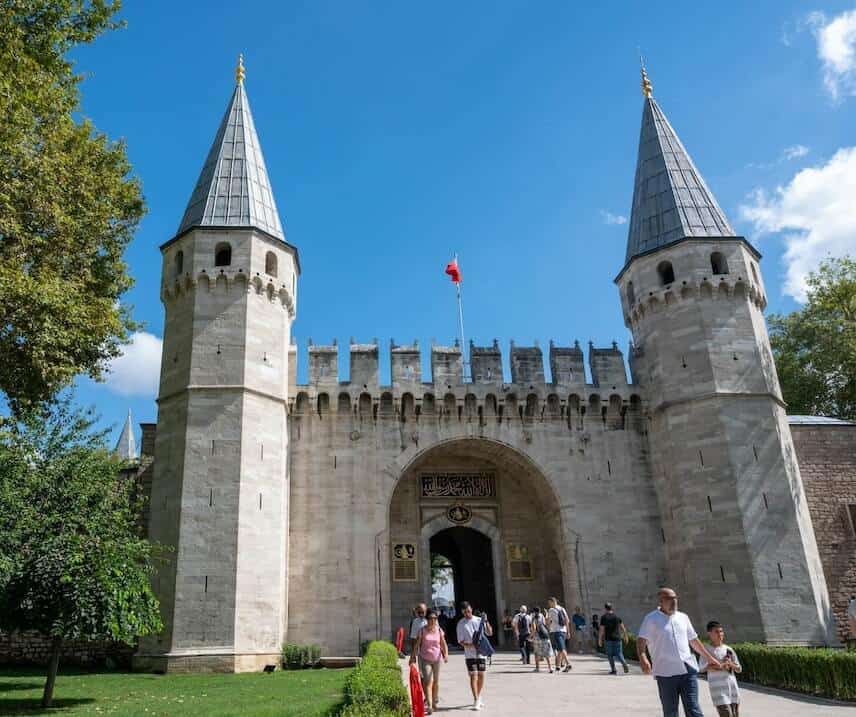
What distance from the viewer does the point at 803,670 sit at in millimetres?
11898

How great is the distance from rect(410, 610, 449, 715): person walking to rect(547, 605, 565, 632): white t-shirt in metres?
5.48

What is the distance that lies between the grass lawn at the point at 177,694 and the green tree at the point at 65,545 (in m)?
0.98

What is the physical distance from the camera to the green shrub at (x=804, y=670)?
10.9 metres

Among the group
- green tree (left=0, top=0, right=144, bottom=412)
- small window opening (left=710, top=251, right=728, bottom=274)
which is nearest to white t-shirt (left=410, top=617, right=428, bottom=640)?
green tree (left=0, top=0, right=144, bottom=412)

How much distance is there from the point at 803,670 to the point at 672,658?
6651 mm

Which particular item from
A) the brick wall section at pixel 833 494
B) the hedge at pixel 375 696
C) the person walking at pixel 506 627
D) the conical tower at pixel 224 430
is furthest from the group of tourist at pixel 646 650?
the brick wall section at pixel 833 494

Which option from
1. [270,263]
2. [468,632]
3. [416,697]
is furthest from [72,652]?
[416,697]

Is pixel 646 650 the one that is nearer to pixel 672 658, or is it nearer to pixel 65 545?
pixel 672 658

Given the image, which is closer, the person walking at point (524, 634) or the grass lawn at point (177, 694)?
the grass lawn at point (177, 694)

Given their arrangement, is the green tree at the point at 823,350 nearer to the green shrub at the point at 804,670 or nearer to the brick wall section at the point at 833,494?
the brick wall section at the point at 833,494

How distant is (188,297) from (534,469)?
11.5 metres

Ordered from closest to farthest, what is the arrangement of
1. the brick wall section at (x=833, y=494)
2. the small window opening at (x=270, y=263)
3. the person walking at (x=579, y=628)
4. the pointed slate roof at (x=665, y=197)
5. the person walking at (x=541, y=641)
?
the person walking at (x=541, y=641) < the person walking at (x=579, y=628) < the brick wall section at (x=833, y=494) < the small window opening at (x=270, y=263) < the pointed slate roof at (x=665, y=197)

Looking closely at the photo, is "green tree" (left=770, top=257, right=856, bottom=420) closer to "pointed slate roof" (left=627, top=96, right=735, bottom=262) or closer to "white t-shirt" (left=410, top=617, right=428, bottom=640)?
"pointed slate roof" (left=627, top=96, right=735, bottom=262)

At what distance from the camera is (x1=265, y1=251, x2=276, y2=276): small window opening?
21.7 meters
